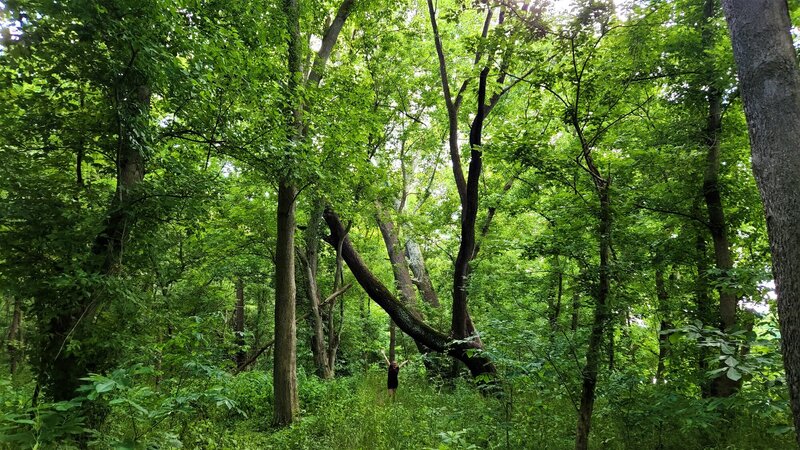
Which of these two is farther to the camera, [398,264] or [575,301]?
[398,264]

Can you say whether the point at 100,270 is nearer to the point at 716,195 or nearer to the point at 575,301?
the point at 575,301

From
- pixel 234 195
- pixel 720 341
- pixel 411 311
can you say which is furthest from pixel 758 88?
pixel 234 195

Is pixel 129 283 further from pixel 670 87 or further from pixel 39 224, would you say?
pixel 670 87

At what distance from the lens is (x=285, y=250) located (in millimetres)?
7750

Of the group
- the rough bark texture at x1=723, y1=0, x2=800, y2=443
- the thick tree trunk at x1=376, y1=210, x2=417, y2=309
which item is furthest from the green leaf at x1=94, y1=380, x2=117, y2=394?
the thick tree trunk at x1=376, y1=210, x2=417, y2=309

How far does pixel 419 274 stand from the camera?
13.3 meters

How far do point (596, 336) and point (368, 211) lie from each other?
6462 millimetres

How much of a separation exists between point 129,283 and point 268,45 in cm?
452

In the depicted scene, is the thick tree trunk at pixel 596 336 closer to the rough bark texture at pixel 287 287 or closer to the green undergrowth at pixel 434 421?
the green undergrowth at pixel 434 421

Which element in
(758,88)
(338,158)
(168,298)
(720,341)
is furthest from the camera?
(338,158)

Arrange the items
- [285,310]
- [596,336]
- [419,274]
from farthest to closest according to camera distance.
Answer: [419,274] < [285,310] < [596,336]

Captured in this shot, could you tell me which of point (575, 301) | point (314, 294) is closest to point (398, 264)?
point (314, 294)

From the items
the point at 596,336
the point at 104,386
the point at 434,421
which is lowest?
the point at 434,421

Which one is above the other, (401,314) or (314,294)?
(314,294)
